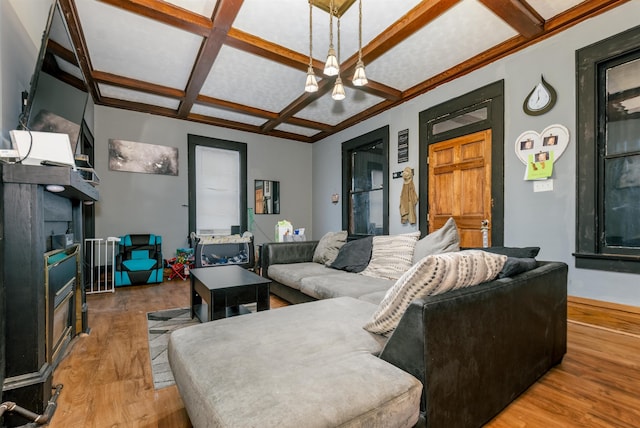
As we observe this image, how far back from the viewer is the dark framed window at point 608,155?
2.39m

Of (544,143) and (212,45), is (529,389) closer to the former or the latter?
(544,143)

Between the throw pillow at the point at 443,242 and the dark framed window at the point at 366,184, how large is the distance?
2198 mm

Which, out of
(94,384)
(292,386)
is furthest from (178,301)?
(292,386)

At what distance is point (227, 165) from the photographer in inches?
220

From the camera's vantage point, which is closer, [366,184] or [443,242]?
[443,242]

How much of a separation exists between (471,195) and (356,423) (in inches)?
130

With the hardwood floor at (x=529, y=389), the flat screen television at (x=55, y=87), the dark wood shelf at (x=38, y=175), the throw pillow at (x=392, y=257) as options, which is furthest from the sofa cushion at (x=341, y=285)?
the flat screen television at (x=55, y=87)

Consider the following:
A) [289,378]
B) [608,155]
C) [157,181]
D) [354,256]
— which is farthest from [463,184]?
[157,181]

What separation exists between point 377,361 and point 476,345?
419 millimetres

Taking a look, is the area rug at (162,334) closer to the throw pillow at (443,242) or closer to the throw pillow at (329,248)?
the throw pillow at (329,248)

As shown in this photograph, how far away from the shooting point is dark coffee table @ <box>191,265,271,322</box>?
6.91ft

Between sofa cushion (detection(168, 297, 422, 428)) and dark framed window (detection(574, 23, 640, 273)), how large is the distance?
8.29 ft

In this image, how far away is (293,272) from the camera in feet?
9.81

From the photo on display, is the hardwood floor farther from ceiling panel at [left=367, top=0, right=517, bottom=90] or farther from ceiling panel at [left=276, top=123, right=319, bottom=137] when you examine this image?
ceiling panel at [left=276, top=123, right=319, bottom=137]
